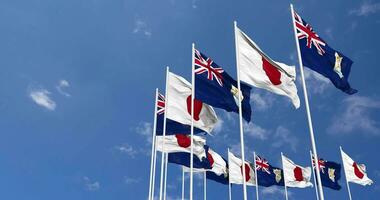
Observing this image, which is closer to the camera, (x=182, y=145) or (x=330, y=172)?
(x=182, y=145)

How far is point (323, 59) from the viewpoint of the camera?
16.8 metres

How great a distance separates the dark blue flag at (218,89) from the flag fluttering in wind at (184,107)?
2106 millimetres

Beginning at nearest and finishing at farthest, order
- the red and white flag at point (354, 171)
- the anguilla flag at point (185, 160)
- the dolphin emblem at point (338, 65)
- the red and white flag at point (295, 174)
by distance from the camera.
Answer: the dolphin emblem at point (338, 65), the anguilla flag at point (185, 160), the red and white flag at point (354, 171), the red and white flag at point (295, 174)

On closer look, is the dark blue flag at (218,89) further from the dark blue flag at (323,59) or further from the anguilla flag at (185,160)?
the anguilla flag at (185,160)

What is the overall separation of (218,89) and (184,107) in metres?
4.40

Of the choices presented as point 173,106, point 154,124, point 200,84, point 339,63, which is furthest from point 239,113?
point 154,124

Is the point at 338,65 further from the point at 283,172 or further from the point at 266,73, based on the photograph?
the point at 283,172

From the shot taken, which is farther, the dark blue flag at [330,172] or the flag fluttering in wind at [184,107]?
the dark blue flag at [330,172]

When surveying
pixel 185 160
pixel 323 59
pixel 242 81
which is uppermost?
pixel 323 59

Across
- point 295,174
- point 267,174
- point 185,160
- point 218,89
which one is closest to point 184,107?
point 218,89

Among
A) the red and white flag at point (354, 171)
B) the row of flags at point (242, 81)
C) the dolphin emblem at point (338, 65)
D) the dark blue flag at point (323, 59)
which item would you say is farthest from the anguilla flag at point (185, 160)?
the red and white flag at point (354, 171)

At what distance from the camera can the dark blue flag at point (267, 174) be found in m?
35.9

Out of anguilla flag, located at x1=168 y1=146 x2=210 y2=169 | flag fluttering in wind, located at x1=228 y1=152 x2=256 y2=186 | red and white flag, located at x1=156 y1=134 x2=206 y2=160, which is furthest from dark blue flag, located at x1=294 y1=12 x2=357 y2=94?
flag fluttering in wind, located at x1=228 y1=152 x2=256 y2=186

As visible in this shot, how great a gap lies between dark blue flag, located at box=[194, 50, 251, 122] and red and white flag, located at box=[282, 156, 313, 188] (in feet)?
67.5
